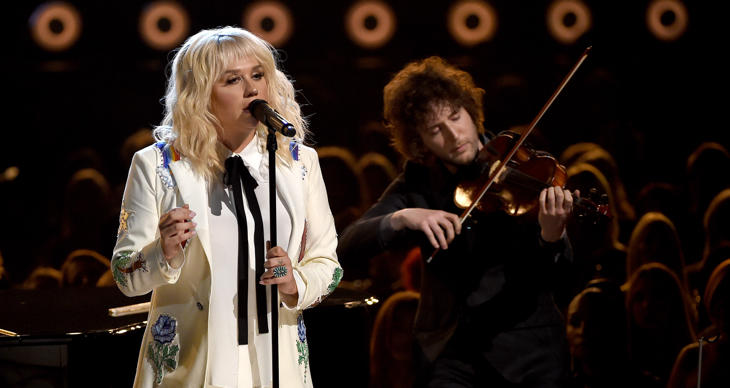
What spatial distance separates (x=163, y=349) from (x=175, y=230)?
28cm

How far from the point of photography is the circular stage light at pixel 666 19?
433cm

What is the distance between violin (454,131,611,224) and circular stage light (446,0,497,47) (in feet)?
5.96

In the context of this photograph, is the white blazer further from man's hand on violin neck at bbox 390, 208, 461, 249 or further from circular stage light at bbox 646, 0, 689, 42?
circular stage light at bbox 646, 0, 689, 42

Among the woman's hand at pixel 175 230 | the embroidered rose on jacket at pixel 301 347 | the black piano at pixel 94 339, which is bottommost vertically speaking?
the black piano at pixel 94 339

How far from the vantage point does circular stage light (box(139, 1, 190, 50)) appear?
4184mm

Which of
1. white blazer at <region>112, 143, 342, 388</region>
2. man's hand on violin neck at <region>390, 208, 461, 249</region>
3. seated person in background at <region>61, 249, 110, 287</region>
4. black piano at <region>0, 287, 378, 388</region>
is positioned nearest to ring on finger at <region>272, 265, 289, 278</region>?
white blazer at <region>112, 143, 342, 388</region>

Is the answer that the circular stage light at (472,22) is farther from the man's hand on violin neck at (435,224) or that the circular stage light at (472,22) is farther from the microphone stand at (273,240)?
the microphone stand at (273,240)

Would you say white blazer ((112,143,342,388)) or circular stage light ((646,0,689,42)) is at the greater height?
circular stage light ((646,0,689,42))

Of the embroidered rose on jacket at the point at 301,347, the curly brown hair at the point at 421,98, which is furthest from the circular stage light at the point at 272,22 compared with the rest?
the embroidered rose on jacket at the point at 301,347

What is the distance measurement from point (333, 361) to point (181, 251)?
3.86ft

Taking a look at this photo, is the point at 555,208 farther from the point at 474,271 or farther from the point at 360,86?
the point at 360,86

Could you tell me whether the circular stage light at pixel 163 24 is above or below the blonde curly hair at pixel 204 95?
above

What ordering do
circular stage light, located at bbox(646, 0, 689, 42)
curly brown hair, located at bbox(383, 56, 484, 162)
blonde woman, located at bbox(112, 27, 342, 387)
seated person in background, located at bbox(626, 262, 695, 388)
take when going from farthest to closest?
circular stage light, located at bbox(646, 0, 689, 42) → seated person in background, located at bbox(626, 262, 695, 388) → curly brown hair, located at bbox(383, 56, 484, 162) → blonde woman, located at bbox(112, 27, 342, 387)

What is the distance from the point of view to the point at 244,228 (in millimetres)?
1750
